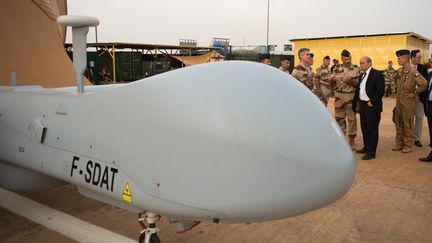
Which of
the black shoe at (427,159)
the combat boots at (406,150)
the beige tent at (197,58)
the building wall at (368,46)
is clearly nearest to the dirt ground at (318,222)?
the black shoe at (427,159)

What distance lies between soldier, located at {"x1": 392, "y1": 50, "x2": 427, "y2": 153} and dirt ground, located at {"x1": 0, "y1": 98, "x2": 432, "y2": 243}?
1.72m

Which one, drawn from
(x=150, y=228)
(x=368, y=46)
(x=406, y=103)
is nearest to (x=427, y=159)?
(x=406, y=103)

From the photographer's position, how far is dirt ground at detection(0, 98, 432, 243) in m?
3.05

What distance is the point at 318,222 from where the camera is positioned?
133 inches

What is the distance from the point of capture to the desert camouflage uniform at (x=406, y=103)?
5.84 meters

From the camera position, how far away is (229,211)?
1.63m

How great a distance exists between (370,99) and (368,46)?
15.9 meters

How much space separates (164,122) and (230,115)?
1.13ft

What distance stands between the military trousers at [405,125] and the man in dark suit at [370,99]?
2.13ft

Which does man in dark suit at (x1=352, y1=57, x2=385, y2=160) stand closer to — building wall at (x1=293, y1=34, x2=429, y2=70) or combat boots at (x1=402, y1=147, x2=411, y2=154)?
combat boots at (x1=402, y1=147, x2=411, y2=154)

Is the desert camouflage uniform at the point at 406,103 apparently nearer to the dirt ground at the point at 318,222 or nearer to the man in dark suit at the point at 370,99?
the man in dark suit at the point at 370,99

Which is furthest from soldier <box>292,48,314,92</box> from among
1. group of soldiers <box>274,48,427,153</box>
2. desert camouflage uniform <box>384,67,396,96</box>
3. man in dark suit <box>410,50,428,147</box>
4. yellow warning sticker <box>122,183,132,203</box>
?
desert camouflage uniform <box>384,67,396,96</box>

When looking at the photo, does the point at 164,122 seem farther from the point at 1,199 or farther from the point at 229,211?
the point at 1,199

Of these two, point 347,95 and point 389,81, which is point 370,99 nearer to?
point 347,95
